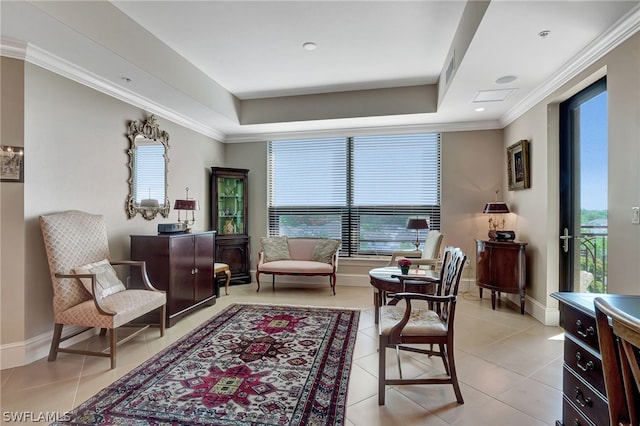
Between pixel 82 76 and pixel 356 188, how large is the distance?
3969 mm

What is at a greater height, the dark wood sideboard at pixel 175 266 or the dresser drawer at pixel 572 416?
the dark wood sideboard at pixel 175 266

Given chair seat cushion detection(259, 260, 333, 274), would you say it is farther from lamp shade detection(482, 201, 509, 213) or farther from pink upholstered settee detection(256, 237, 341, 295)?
lamp shade detection(482, 201, 509, 213)

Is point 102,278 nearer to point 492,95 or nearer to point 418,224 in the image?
point 418,224

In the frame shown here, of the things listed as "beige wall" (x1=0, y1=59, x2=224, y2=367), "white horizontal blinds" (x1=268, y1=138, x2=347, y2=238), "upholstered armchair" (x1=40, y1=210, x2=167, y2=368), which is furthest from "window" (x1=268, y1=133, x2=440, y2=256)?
"upholstered armchair" (x1=40, y1=210, x2=167, y2=368)

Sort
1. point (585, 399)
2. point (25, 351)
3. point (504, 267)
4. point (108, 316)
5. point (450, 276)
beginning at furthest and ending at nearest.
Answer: point (504, 267), point (25, 351), point (108, 316), point (450, 276), point (585, 399)

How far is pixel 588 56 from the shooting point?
2.74 metres

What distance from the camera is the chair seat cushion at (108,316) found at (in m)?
2.56

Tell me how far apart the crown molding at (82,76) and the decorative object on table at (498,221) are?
4.58 meters

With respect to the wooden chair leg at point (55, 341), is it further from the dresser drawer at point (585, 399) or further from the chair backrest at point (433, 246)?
the chair backrest at point (433, 246)

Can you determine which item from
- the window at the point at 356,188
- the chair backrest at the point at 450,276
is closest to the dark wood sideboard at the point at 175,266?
the window at the point at 356,188

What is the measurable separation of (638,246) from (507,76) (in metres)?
2.00

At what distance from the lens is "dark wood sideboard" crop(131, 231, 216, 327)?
351 cm

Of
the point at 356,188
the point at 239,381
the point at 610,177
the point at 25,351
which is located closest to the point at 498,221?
the point at 356,188

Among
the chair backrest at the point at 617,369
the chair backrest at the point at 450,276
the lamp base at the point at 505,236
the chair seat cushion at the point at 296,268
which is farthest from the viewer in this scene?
the chair seat cushion at the point at 296,268
